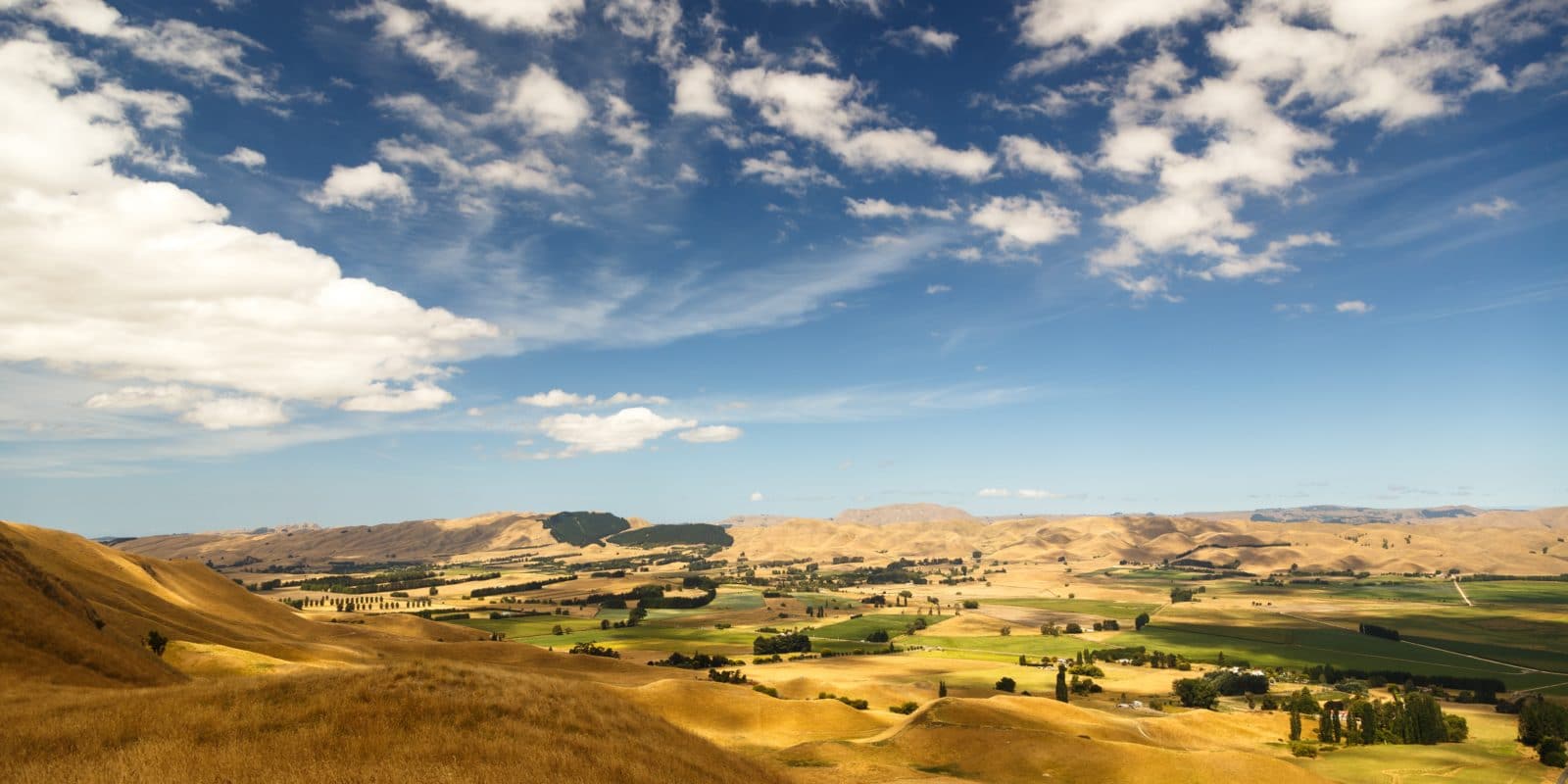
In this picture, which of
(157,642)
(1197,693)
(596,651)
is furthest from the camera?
(596,651)

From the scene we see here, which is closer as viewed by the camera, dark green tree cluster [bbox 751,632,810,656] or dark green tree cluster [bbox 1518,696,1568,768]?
dark green tree cluster [bbox 1518,696,1568,768]

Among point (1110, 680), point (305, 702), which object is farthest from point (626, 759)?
point (1110, 680)

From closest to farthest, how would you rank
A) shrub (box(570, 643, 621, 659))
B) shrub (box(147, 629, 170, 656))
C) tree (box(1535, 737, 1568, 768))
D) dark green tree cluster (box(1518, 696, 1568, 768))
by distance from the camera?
shrub (box(147, 629, 170, 656)) < tree (box(1535, 737, 1568, 768)) < dark green tree cluster (box(1518, 696, 1568, 768)) < shrub (box(570, 643, 621, 659))

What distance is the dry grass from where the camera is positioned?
26.7 m

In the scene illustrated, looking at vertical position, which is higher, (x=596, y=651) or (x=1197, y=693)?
Result: (x=596, y=651)

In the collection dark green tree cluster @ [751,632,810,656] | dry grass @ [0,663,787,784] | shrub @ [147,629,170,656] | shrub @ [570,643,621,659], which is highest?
dry grass @ [0,663,787,784]

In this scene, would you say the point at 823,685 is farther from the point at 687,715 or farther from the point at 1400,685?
the point at 1400,685

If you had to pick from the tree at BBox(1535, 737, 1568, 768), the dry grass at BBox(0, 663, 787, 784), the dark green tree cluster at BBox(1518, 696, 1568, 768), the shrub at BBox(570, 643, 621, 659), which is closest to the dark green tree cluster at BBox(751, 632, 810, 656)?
the shrub at BBox(570, 643, 621, 659)

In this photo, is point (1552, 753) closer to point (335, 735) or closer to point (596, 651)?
point (335, 735)

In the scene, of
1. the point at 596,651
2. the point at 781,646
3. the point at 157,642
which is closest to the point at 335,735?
the point at 157,642

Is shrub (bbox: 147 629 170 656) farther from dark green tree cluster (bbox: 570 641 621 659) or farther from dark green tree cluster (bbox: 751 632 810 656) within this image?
dark green tree cluster (bbox: 751 632 810 656)

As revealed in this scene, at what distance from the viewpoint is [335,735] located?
29781 millimetres

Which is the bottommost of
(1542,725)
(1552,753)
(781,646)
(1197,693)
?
(781,646)

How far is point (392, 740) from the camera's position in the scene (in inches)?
1186
